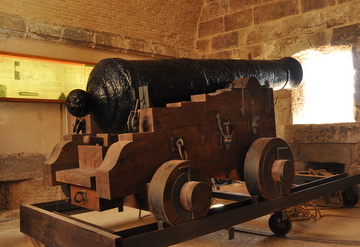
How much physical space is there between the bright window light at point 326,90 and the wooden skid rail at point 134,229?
8.12 ft

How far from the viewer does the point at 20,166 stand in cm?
415

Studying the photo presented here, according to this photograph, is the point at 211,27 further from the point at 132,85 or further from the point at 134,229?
the point at 134,229

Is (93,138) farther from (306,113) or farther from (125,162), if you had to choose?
→ (306,113)

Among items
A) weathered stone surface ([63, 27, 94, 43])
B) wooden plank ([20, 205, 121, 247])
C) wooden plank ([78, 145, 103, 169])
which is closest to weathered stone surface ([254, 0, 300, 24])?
weathered stone surface ([63, 27, 94, 43])

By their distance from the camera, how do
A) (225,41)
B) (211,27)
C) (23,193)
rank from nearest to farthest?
1. (23,193)
2. (225,41)
3. (211,27)

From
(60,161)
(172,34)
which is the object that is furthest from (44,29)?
(60,161)

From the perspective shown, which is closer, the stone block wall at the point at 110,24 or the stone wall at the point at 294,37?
the stone block wall at the point at 110,24

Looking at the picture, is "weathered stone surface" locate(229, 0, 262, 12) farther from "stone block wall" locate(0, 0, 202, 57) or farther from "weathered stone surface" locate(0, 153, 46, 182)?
"weathered stone surface" locate(0, 153, 46, 182)

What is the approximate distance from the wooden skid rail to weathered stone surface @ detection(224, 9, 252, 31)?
3.55 meters

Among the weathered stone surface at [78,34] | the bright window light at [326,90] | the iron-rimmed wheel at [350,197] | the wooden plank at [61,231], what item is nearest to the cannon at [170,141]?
the wooden plank at [61,231]

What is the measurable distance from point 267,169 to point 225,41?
3906 mm

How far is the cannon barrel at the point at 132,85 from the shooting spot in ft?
7.16

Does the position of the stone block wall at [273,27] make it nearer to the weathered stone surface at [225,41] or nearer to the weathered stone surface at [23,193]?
the weathered stone surface at [225,41]

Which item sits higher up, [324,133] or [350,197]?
[324,133]
